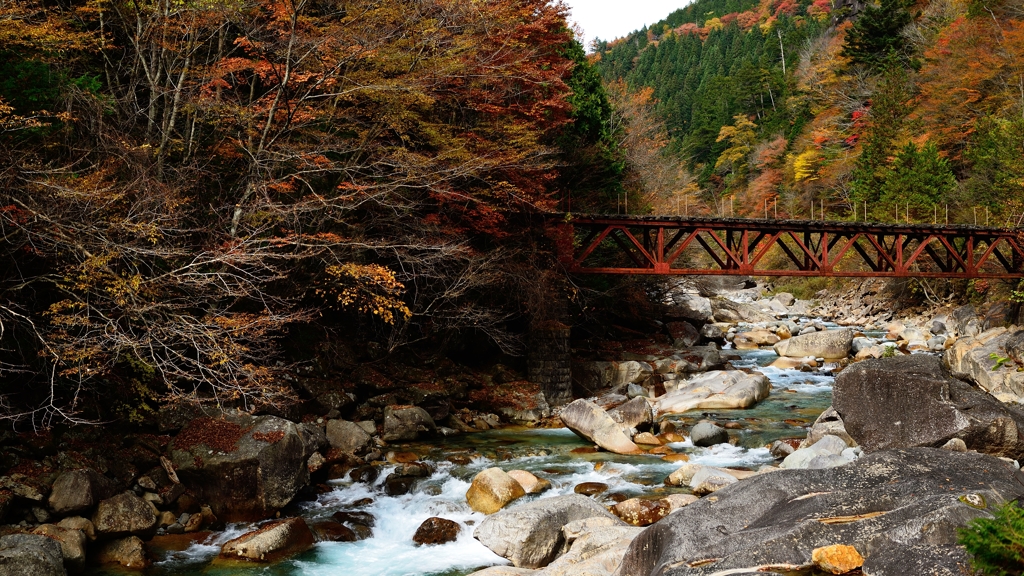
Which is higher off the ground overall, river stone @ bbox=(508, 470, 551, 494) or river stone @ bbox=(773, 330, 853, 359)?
river stone @ bbox=(508, 470, 551, 494)

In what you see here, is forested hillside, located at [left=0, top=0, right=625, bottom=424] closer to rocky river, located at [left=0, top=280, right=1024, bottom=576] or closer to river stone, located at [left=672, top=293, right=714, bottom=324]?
rocky river, located at [left=0, top=280, right=1024, bottom=576]

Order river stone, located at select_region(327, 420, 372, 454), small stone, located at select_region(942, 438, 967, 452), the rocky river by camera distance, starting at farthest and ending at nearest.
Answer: river stone, located at select_region(327, 420, 372, 454), small stone, located at select_region(942, 438, 967, 452), the rocky river

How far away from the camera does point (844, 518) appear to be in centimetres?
497

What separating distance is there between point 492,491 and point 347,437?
4.08m

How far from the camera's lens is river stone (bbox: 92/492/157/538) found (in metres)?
9.27

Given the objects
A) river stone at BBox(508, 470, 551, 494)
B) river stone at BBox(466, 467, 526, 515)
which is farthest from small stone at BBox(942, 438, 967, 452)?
river stone at BBox(466, 467, 526, 515)

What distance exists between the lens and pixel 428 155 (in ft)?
52.7

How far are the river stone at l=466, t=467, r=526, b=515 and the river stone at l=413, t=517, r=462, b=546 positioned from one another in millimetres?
741

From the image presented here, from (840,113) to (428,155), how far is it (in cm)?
4046

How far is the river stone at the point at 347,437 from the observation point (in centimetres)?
1332

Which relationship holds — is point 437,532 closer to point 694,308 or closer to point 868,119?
point 694,308

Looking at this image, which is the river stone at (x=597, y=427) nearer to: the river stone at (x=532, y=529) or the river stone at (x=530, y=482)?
the river stone at (x=530, y=482)

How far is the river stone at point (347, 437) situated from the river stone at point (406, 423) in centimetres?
94

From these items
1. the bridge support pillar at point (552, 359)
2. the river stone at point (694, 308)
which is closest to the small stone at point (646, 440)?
the bridge support pillar at point (552, 359)
